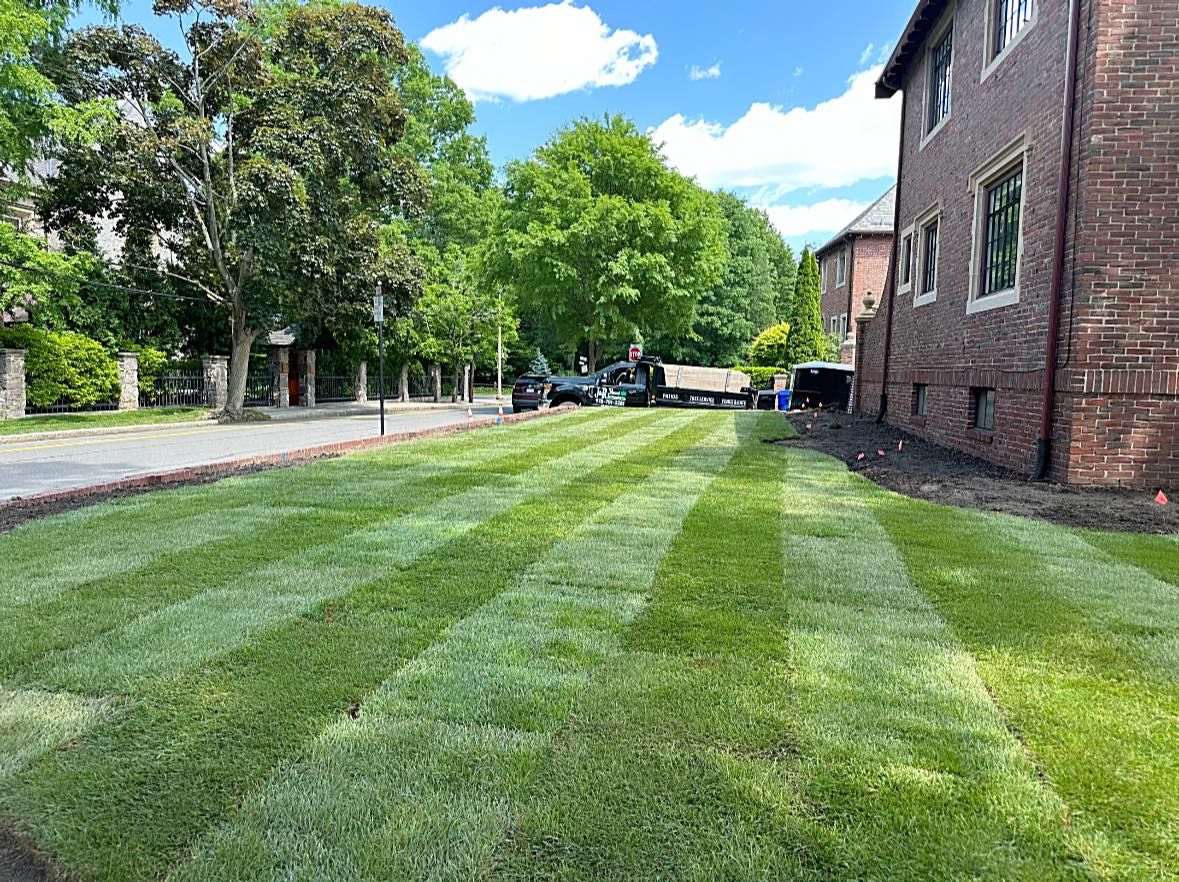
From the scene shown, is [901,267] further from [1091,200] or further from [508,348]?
[508,348]

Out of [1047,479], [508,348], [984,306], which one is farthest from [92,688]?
[508,348]

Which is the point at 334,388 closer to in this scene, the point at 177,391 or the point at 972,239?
the point at 177,391

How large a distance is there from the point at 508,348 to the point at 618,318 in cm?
1898

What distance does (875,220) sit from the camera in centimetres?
3519

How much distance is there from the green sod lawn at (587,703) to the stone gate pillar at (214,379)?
23.3 meters

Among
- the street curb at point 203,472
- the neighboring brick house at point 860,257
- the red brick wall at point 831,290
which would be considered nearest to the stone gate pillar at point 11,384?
the street curb at point 203,472

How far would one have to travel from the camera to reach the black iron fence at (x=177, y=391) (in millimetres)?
25297

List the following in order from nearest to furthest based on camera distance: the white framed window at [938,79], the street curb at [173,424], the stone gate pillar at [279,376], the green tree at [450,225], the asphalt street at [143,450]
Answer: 1. the asphalt street at [143,450]
2. the white framed window at [938,79]
3. the street curb at [173,424]
4. the stone gate pillar at [279,376]
5. the green tree at [450,225]

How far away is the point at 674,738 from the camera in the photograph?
2.60m

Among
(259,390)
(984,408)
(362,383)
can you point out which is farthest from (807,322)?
(984,408)

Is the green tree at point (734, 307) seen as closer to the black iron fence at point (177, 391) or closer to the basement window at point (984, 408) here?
the black iron fence at point (177, 391)

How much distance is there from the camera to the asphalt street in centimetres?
1029

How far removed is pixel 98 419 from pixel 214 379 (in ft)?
22.6

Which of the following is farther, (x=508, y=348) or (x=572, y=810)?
(x=508, y=348)
